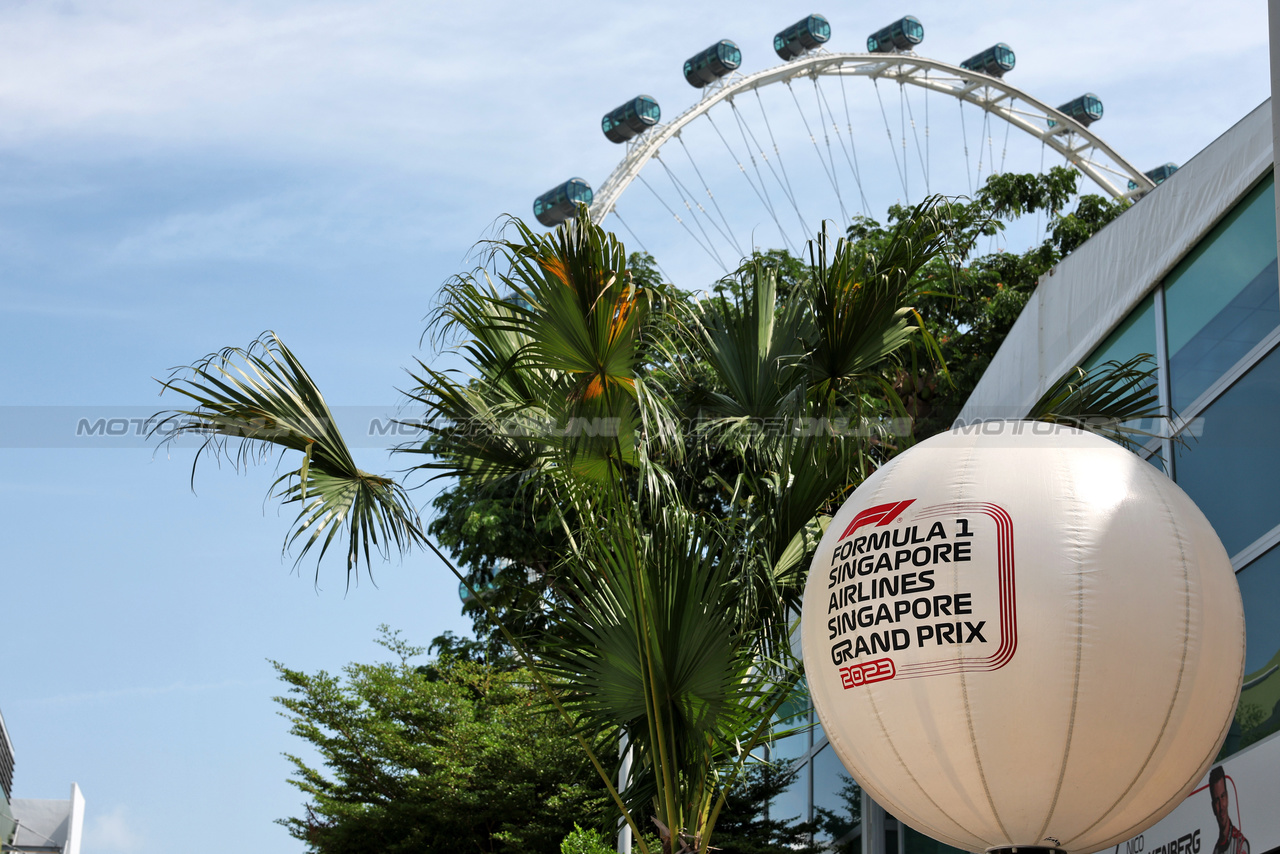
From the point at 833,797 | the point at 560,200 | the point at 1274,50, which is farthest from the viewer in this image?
the point at 560,200

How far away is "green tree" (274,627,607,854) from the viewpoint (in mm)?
13992

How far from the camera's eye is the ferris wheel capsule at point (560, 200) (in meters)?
32.8

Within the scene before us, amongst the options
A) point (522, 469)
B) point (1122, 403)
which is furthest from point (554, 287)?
point (1122, 403)

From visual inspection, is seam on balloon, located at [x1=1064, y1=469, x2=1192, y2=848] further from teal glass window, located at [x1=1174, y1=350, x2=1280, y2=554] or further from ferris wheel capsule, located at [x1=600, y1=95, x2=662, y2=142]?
ferris wheel capsule, located at [x1=600, y1=95, x2=662, y2=142]

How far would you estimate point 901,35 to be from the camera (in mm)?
37906

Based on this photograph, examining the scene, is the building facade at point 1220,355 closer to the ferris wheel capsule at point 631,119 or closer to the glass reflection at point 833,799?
the glass reflection at point 833,799

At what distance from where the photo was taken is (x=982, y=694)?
3807 mm

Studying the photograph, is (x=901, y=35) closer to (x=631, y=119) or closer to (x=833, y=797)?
(x=631, y=119)

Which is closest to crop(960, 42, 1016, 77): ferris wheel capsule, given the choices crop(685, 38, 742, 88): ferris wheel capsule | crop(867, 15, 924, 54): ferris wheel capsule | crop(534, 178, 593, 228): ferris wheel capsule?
crop(867, 15, 924, 54): ferris wheel capsule

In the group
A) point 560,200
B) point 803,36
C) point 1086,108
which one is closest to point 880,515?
point 560,200

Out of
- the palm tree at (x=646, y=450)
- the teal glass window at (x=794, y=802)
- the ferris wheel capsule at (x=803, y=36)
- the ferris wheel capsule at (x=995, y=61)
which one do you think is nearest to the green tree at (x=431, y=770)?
the teal glass window at (x=794, y=802)

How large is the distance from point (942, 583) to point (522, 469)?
11.5ft

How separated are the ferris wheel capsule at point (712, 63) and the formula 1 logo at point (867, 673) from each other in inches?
1132

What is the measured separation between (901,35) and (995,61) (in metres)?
4.47
